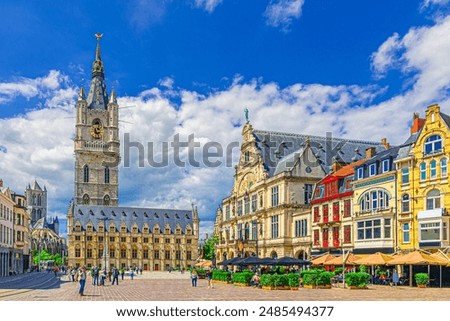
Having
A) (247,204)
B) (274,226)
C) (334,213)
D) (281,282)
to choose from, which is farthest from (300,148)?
(281,282)

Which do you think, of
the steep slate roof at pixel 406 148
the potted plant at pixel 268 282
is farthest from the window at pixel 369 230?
the potted plant at pixel 268 282

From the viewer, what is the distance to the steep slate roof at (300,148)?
86688 mm

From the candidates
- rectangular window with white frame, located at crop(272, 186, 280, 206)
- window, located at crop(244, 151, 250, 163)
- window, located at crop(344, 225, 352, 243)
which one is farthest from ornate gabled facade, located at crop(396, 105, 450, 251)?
window, located at crop(244, 151, 250, 163)

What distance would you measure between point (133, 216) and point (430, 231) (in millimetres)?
127456

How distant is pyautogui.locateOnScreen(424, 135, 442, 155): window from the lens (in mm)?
51219

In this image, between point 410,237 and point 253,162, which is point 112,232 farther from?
point 410,237

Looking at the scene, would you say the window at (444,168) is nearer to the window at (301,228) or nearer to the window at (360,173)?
the window at (360,173)

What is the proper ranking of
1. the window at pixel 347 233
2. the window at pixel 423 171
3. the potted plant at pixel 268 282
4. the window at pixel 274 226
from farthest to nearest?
1. the window at pixel 274 226
2. the window at pixel 347 233
3. the window at pixel 423 171
4. the potted plant at pixel 268 282

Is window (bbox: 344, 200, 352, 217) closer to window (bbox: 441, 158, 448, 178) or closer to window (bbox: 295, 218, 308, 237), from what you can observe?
window (bbox: 295, 218, 308, 237)

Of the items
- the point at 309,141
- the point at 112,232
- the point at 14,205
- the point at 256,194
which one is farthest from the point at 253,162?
the point at 112,232

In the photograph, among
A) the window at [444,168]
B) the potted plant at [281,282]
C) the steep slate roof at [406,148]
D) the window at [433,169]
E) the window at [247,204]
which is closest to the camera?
the potted plant at [281,282]

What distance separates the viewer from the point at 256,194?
299 ft

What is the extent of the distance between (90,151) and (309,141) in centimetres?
12354

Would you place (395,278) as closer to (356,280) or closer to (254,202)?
(356,280)
